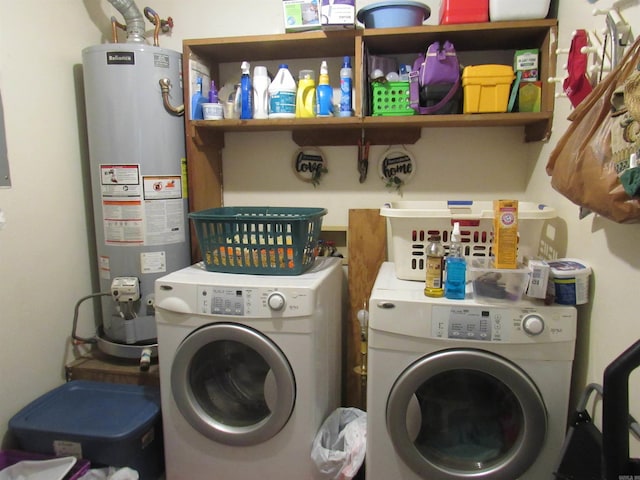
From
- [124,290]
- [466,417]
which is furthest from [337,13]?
[466,417]

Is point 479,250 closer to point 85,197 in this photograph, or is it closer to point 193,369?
point 193,369

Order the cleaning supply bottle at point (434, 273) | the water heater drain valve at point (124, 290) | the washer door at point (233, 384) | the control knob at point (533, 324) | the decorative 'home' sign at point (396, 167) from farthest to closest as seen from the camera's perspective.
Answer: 1. the decorative 'home' sign at point (396, 167)
2. the water heater drain valve at point (124, 290)
3. the washer door at point (233, 384)
4. the cleaning supply bottle at point (434, 273)
5. the control knob at point (533, 324)

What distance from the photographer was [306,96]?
76.3 inches

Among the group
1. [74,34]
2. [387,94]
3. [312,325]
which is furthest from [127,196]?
[387,94]

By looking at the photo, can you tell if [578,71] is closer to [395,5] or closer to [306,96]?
[395,5]

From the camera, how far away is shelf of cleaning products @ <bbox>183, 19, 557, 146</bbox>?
171 centimetres

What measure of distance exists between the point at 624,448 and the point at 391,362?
26.9 inches

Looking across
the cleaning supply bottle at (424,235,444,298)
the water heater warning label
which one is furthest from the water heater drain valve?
the cleaning supply bottle at (424,235,444,298)

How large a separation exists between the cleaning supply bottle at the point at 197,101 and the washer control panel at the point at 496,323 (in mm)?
1383

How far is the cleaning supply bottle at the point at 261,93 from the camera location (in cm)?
193

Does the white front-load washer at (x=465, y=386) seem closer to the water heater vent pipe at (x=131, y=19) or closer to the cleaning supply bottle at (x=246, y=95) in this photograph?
the cleaning supply bottle at (x=246, y=95)

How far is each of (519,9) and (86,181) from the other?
6.67 ft

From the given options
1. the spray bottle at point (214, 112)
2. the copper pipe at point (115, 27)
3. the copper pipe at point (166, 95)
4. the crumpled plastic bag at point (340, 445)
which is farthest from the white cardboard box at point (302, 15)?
the crumpled plastic bag at point (340, 445)

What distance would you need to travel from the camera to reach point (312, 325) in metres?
1.50
